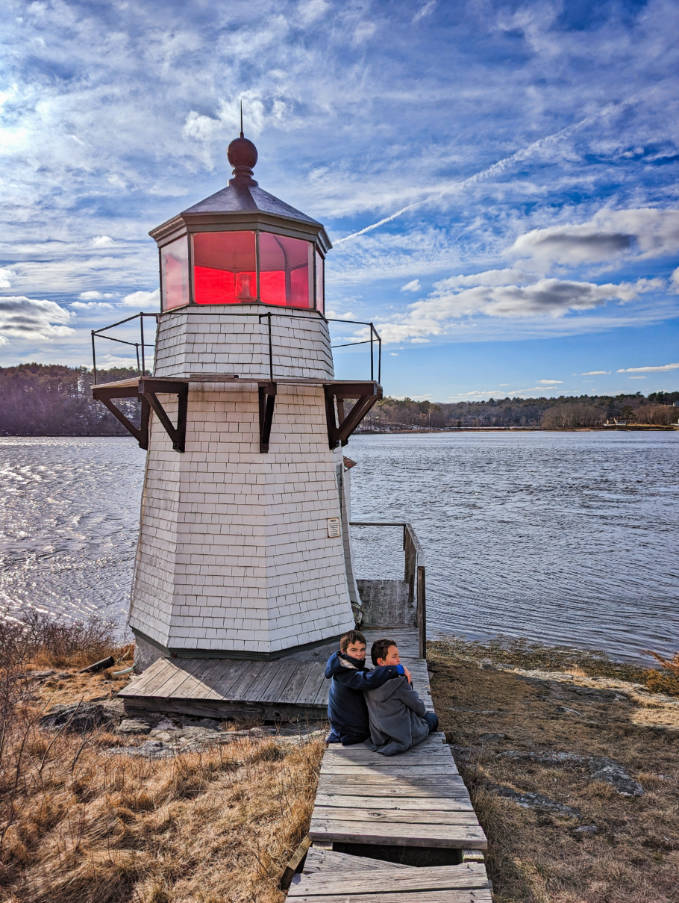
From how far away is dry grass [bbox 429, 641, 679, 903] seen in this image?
4488 mm

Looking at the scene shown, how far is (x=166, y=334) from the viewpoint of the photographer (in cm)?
987

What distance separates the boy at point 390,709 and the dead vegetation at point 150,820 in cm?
77

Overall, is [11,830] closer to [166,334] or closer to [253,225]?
[166,334]

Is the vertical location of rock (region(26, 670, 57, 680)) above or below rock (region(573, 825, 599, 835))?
below

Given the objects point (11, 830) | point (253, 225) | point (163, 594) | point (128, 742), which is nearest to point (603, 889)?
point (11, 830)

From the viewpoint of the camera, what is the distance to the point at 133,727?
795 cm

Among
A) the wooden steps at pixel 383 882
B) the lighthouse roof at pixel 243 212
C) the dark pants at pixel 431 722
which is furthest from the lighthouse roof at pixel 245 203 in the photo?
the wooden steps at pixel 383 882

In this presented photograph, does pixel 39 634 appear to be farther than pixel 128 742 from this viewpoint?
Yes

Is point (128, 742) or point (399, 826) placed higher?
point (399, 826)

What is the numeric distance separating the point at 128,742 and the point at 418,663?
13.9ft

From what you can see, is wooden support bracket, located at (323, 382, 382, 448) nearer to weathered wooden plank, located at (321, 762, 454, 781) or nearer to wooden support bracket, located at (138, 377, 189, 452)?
wooden support bracket, located at (138, 377, 189, 452)

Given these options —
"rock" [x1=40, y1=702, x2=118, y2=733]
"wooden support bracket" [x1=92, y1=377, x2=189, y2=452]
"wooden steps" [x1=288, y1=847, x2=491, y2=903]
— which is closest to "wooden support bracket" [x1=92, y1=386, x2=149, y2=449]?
"wooden support bracket" [x1=92, y1=377, x2=189, y2=452]

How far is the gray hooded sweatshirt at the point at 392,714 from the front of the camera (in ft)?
17.6

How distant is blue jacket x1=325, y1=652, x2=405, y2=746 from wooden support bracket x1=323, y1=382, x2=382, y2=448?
4.89 metres
